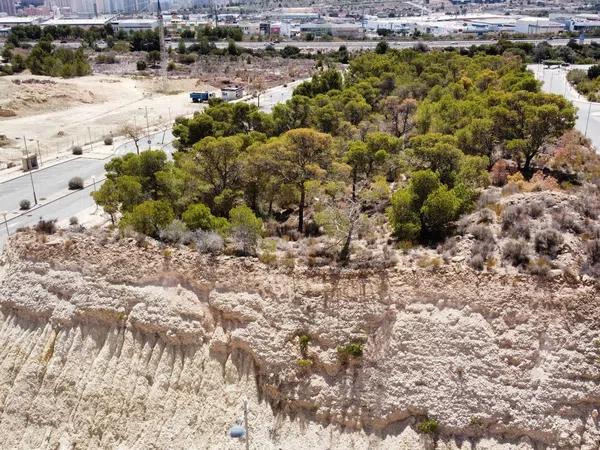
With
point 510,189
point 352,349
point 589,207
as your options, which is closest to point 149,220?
point 352,349

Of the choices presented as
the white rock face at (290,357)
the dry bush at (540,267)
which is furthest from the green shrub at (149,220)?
the dry bush at (540,267)

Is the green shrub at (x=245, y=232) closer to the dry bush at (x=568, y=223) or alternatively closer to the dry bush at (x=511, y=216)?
the dry bush at (x=511, y=216)

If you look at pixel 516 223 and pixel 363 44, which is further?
pixel 363 44

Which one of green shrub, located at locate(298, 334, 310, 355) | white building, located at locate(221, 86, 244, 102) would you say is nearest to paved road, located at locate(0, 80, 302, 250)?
green shrub, located at locate(298, 334, 310, 355)

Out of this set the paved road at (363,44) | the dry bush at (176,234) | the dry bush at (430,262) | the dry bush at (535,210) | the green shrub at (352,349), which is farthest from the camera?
the paved road at (363,44)

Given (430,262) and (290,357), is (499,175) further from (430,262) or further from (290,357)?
(290,357)

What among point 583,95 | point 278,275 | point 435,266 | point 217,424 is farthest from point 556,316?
point 583,95
